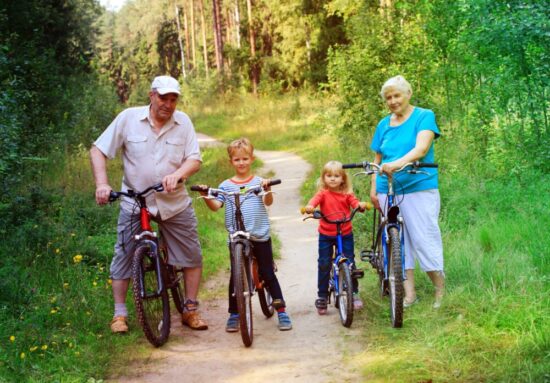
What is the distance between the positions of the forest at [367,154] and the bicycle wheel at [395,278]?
24.9 inches

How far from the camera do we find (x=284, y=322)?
5.71 metres

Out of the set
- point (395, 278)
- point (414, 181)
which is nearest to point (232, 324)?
point (395, 278)

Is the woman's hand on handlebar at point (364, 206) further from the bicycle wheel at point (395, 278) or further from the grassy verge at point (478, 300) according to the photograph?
the grassy verge at point (478, 300)

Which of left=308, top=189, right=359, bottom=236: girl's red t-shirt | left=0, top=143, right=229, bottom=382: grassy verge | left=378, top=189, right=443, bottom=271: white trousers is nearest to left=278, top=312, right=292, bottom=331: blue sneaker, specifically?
left=308, top=189, right=359, bottom=236: girl's red t-shirt

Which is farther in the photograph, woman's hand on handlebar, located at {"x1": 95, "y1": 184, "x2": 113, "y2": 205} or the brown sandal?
the brown sandal

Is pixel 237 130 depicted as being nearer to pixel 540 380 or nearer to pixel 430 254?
pixel 430 254

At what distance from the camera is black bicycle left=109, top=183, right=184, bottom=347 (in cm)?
507

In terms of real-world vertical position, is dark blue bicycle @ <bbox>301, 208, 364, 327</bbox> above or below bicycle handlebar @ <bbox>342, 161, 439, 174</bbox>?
below

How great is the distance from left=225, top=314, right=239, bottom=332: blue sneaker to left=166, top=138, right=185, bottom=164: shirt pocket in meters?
1.47

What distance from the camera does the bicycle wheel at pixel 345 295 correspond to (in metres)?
5.37

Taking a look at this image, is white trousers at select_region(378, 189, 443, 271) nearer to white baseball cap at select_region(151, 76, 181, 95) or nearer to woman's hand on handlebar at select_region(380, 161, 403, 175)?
woman's hand on handlebar at select_region(380, 161, 403, 175)

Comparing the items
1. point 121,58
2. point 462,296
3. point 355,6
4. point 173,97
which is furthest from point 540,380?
point 121,58

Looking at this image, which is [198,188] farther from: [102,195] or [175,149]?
[102,195]

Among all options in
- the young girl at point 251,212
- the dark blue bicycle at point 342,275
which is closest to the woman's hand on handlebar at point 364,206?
the dark blue bicycle at point 342,275
